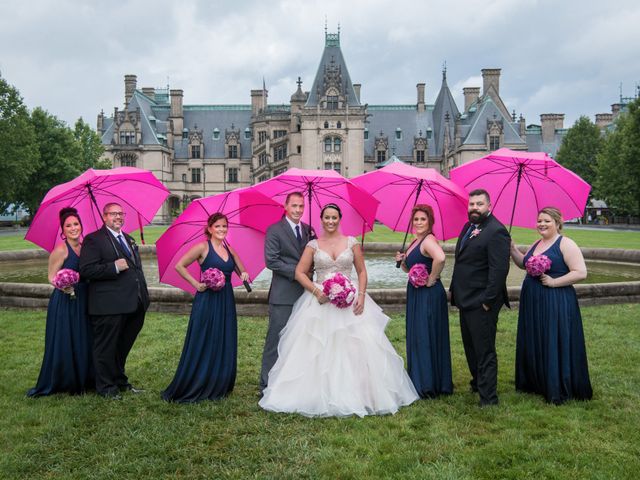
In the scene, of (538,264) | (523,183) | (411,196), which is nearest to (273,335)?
(411,196)

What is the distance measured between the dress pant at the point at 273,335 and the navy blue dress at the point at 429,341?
56.5 inches

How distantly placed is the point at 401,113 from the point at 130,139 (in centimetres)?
3665

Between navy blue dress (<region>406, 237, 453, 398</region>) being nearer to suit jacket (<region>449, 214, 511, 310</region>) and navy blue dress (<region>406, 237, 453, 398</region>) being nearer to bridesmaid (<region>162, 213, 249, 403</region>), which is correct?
suit jacket (<region>449, 214, 511, 310</region>)

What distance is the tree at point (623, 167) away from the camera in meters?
43.1

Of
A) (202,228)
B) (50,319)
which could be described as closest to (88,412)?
(50,319)

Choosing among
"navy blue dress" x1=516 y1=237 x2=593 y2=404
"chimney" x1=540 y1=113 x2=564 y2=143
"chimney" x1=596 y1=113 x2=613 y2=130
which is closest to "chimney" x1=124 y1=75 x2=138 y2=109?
"chimney" x1=540 y1=113 x2=564 y2=143

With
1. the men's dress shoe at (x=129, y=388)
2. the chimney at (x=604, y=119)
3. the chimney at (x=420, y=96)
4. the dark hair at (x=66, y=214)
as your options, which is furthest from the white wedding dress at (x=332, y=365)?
the chimney at (x=604, y=119)

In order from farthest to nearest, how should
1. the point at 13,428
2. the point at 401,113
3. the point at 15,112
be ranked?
the point at 401,113 < the point at 15,112 < the point at 13,428

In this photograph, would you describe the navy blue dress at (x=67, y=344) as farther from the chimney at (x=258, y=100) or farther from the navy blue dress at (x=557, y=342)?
the chimney at (x=258, y=100)

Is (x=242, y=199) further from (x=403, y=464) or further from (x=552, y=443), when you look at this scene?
(x=552, y=443)

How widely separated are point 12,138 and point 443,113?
53139mm

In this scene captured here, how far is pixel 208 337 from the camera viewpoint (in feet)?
20.5

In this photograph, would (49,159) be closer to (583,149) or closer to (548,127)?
(583,149)

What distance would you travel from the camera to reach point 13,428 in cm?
540
